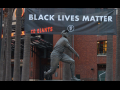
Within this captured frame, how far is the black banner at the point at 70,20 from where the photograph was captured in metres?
12.1

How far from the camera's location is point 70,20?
479 inches

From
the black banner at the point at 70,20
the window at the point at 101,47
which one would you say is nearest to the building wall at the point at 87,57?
the window at the point at 101,47

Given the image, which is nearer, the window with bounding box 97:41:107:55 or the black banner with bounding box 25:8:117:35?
the black banner with bounding box 25:8:117:35

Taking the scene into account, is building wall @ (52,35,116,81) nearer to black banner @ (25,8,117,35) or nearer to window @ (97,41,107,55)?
window @ (97,41,107,55)

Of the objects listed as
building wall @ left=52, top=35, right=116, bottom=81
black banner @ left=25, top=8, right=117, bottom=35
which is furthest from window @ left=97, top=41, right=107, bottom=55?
black banner @ left=25, top=8, right=117, bottom=35

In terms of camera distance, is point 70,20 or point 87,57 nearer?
point 70,20

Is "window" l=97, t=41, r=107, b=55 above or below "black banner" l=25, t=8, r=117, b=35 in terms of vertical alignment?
below

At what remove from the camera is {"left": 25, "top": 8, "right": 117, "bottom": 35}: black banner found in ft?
39.8

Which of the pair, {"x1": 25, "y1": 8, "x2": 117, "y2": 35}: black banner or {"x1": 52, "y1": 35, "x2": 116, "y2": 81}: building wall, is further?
{"x1": 52, "y1": 35, "x2": 116, "y2": 81}: building wall

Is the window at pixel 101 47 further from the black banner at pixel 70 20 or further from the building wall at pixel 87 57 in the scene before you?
the black banner at pixel 70 20

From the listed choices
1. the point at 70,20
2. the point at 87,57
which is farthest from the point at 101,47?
the point at 70,20

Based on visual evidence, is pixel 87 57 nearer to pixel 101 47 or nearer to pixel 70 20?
pixel 101 47

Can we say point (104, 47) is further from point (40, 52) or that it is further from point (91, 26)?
point (91, 26)
